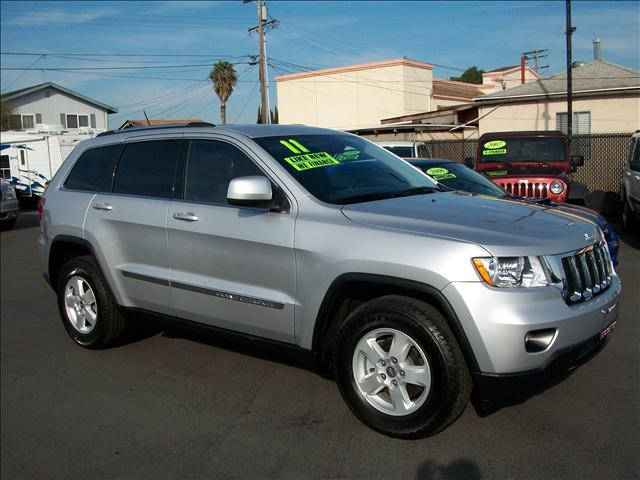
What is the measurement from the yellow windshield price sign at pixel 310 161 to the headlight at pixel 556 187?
6.77 m

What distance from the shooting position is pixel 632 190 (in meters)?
10.7

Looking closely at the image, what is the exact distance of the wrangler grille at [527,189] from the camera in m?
10.3

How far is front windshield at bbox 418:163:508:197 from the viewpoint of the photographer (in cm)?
785

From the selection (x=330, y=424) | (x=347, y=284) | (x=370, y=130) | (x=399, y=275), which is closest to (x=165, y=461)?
(x=330, y=424)

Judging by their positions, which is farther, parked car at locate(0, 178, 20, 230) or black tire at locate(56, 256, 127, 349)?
parked car at locate(0, 178, 20, 230)

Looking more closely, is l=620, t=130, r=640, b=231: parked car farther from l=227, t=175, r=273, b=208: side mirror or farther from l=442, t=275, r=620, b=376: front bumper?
Answer: l=227, t=175, r=273, b=208: side mirror

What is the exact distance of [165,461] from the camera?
363 centimetres

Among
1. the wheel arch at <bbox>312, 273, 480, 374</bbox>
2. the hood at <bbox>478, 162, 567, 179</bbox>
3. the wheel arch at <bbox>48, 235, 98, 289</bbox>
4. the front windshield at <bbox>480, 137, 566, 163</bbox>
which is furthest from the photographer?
the front windshield at <bbox>480, 137, 566, 163</bbox>

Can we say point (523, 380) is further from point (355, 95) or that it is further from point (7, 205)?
point (355, 95)

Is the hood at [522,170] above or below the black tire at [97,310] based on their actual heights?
above

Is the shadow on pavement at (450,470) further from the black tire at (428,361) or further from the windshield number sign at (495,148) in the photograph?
the windshield number sign at (495,148)

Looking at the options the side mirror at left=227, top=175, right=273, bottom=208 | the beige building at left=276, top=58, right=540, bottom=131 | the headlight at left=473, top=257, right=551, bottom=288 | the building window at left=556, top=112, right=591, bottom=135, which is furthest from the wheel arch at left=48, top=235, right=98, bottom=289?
the beige building at left=276, top=58, right=540, bottom=131

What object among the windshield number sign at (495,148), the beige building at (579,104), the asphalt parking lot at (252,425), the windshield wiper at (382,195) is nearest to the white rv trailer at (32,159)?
the beige building at (579,104)

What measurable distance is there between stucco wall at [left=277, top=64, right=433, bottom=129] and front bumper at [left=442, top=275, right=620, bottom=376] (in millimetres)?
29967
